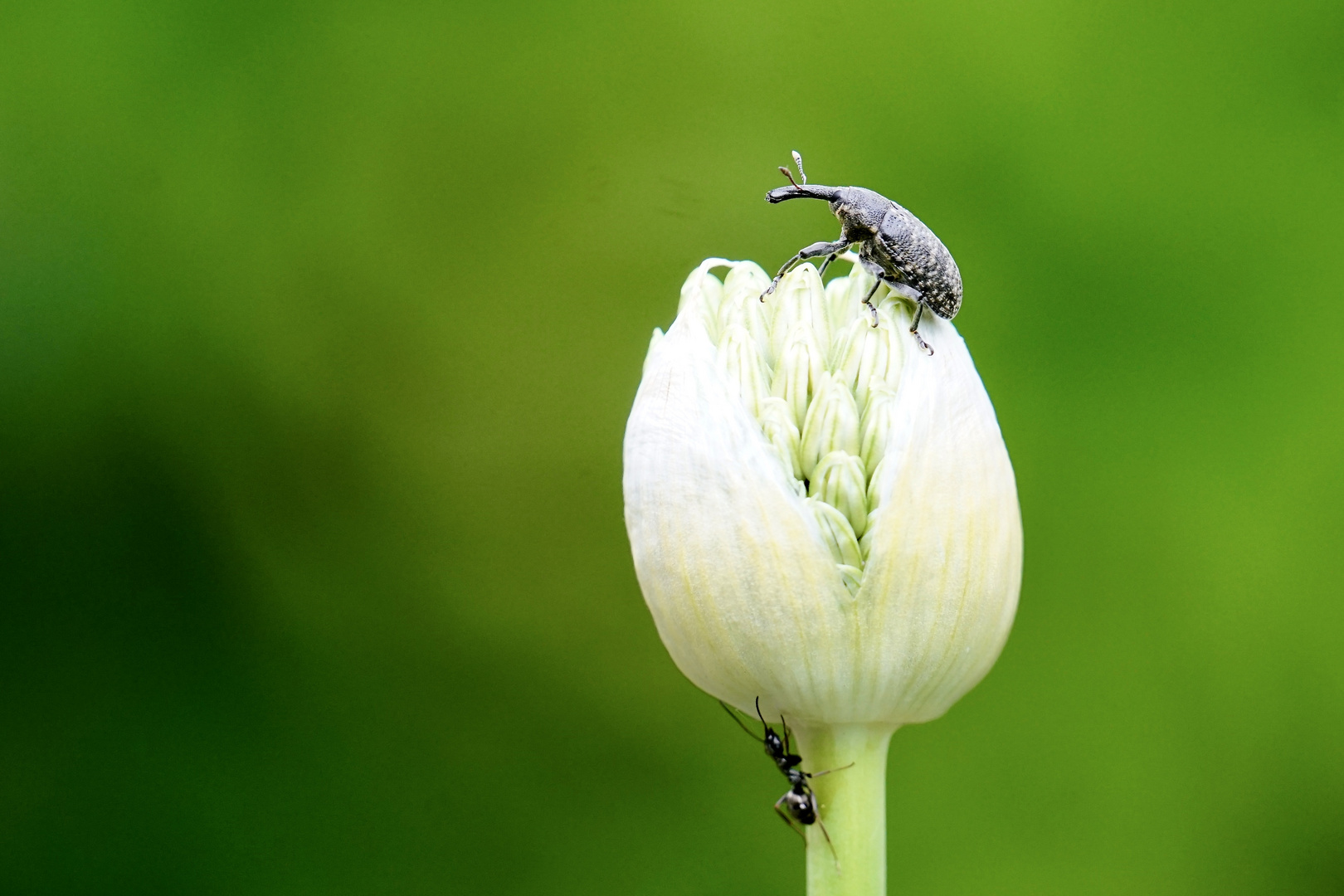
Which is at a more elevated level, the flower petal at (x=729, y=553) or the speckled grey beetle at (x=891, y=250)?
the speckled grey beetle at (x=891, y=250)

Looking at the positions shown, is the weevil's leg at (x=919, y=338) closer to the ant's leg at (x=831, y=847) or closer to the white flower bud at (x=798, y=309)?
the white flower bud at (x=798, y=309)

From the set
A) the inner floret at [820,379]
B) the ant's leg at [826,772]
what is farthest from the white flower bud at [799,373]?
the ant's leg at [826,772]

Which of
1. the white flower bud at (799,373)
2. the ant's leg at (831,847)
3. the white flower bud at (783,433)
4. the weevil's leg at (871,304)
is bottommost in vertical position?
the ant's leg at (831,847)

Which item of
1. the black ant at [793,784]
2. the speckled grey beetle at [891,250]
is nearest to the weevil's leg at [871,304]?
the speckled grey beetle at [891,250]

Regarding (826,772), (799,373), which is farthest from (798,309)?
(826,772)

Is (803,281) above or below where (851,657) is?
above

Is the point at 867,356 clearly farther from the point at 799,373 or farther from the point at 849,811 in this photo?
the point at 849,811

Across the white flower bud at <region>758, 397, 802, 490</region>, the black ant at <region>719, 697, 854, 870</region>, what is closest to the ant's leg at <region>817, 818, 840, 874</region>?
the black ant at <region>719, 697, 854, 870</region>
